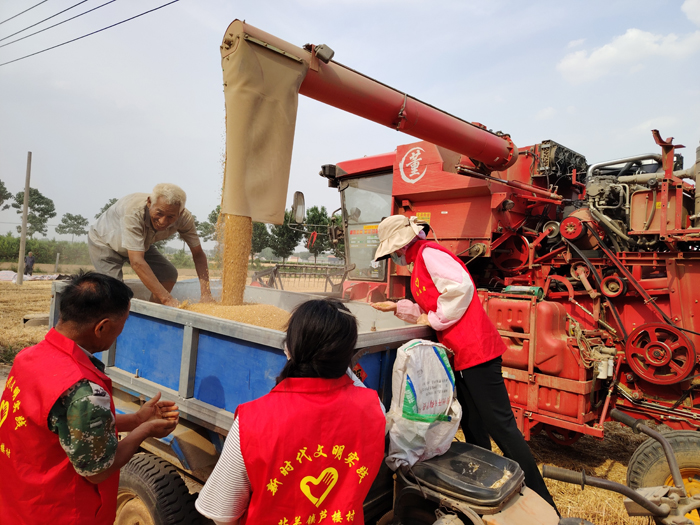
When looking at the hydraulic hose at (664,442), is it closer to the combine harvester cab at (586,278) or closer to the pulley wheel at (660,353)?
the combine harvester cab at (586,278)

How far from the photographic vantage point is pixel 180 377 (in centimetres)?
216

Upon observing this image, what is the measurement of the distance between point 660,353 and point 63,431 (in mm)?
3836

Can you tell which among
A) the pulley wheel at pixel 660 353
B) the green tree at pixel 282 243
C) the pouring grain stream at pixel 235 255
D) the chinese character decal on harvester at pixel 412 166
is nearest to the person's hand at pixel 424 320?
the pouring grain stream at pixel 235 255

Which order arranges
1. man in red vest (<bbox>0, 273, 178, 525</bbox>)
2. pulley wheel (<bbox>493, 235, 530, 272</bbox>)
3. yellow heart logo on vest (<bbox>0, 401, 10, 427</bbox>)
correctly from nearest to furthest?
man in red vest (<bbox>0, 273, 178, 525</bbox>) < yellow heart logo on vest (<bbox>0, 401, 10, 427</bbox>) < pulley wheel (<bbox>493, 235, 530, 272</bbox>)

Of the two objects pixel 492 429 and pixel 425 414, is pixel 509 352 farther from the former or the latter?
pixel 425 414

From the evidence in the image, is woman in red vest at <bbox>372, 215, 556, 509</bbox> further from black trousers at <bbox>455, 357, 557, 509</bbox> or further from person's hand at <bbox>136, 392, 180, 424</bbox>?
person's hand at <bbox>136, 392, 180, 424</bbox>

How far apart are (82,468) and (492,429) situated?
203cm

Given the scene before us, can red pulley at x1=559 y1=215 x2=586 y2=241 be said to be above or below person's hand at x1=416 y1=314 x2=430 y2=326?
above

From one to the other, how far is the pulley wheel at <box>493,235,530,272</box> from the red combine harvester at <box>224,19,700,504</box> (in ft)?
0.05

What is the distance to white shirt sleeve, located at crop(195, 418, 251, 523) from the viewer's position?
4.01 ft

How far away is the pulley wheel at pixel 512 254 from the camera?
439cm

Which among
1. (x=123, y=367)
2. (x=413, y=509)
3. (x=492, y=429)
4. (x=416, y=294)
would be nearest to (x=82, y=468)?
(x=413, y=509)

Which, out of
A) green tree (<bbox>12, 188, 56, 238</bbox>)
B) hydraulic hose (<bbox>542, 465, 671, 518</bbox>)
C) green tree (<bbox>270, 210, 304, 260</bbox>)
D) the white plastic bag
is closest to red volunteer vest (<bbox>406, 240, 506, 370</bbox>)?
the white plastic bag

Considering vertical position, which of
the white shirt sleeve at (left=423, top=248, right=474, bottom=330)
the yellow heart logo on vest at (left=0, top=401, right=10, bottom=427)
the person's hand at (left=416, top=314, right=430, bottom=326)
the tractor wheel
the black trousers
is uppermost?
the white shirt sleeve at (left=423, top=248, right=474, bottom=330)
